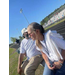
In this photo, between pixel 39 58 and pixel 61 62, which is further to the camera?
pixel 39 58

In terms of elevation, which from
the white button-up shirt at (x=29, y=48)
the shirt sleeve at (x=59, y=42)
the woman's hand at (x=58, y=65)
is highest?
the shirt sleeve at (x=59, y=42)

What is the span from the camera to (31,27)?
4.60 ft

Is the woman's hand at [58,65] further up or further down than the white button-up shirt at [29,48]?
further down

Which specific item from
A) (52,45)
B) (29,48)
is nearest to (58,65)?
(52,45)

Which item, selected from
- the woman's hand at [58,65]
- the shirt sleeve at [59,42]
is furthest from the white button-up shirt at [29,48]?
the shirt sleeve at [59,42]

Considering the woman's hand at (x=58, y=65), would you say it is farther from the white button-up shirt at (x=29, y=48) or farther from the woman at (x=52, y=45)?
the white button-up shirt at (x=29, y=48)

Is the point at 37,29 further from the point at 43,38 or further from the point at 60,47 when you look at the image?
the point at 60,47

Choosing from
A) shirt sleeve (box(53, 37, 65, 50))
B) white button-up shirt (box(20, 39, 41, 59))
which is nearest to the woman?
shirt sleeve (box(53, 37, 65, 50))

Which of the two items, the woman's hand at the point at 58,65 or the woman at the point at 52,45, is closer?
the woman at the point at 52,45

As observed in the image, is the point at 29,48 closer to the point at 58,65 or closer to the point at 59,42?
the point at 58,65

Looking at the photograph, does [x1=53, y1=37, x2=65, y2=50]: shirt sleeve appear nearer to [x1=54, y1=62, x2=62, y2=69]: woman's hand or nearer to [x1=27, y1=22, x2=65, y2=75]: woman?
[x1=27, y1=22, x2=65, y2=75]: woman

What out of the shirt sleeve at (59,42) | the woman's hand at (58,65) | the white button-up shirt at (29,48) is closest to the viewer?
the shirt sleeve at (59,42)
